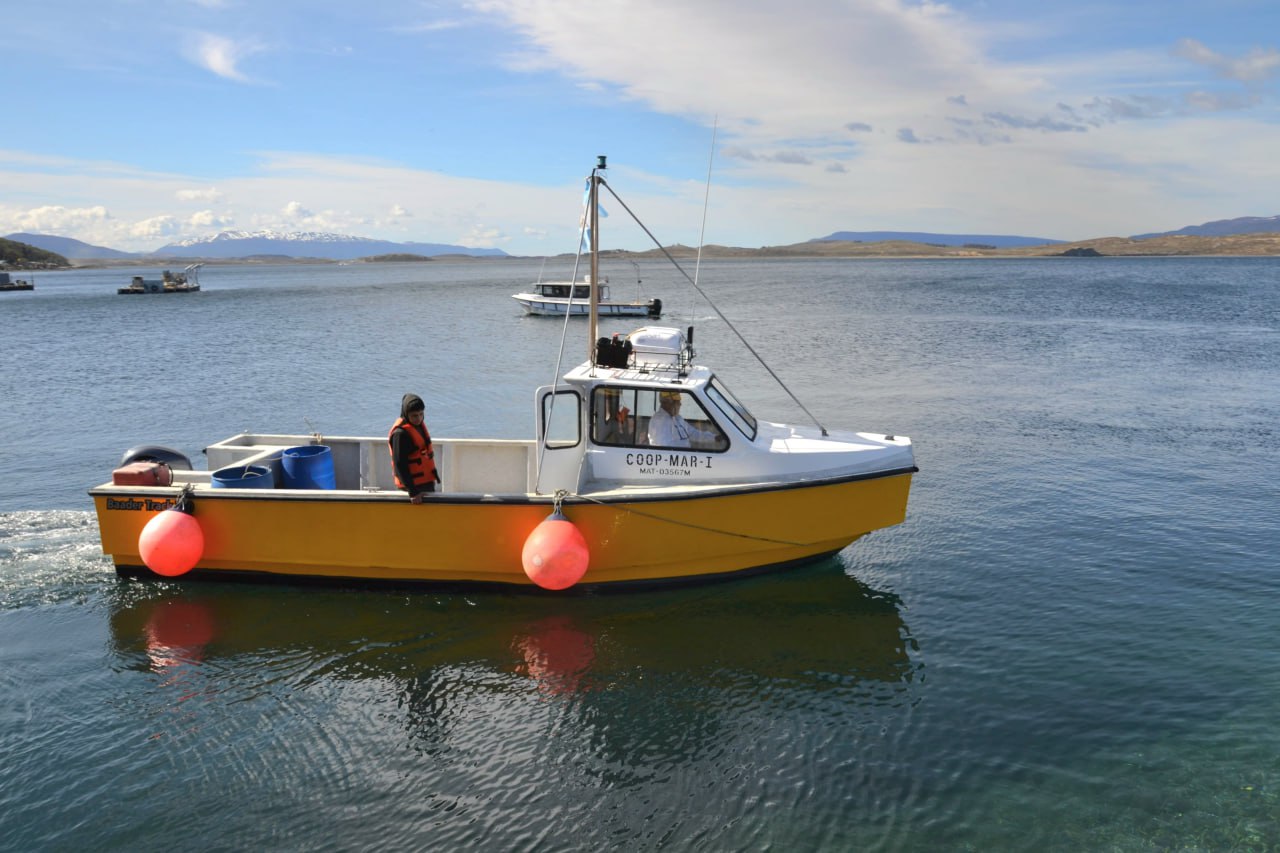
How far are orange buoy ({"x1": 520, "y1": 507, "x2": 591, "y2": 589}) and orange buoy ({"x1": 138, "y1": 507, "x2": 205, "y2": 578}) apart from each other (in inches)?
141

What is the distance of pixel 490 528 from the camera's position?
30.5ft

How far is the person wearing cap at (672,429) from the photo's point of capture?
376 inches

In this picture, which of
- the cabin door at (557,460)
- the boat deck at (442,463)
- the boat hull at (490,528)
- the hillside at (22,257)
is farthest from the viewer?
the hillside at (22,257)

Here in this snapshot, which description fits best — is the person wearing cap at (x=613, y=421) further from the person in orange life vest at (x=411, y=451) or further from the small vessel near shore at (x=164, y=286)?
the small vessel near shore at (x=164, y=286)

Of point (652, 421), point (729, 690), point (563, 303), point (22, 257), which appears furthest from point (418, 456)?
point (22, 257)

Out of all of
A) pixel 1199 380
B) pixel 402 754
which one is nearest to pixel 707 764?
pixel 402 754

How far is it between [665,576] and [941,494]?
5921 millimetres

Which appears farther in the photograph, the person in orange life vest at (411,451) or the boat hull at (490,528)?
the boat hull at (490,528)

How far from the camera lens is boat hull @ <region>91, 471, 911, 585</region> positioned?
30.2ft

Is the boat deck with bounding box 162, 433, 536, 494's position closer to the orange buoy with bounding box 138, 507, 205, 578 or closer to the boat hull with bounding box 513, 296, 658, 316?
the orange buoy with bounding box 138, 507, 205, 578

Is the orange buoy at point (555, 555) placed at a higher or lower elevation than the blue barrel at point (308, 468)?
lower

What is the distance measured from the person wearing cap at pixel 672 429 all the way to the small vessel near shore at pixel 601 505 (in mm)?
15

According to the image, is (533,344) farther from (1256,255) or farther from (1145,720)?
(1256,255)

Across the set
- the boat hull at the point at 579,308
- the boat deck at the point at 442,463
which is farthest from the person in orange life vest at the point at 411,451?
the boat hull at the point at 579,308
